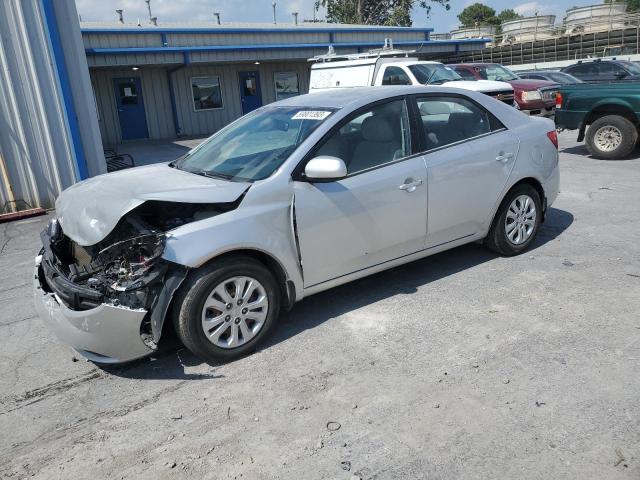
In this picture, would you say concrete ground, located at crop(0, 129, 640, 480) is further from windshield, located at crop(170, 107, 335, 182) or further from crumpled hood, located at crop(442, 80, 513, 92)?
crumpled hood, located at crop(442, 80, 513, 92)

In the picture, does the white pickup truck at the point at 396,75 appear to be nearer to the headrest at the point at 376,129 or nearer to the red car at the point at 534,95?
the red car at the point at 534,95

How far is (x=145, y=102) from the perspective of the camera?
19.2 m

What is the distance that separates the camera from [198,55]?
59.3 ft

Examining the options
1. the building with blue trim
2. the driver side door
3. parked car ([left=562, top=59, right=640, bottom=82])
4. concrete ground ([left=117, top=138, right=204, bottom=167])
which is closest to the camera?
the driver side door

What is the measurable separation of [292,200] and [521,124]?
8.84 feet

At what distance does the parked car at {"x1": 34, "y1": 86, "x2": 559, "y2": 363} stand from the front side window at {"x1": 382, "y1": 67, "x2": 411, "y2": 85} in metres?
7.53

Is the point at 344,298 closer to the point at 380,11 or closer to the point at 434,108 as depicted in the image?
the point at 434,108

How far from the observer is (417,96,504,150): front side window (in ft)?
14.6

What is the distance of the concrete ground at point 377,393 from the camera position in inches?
103

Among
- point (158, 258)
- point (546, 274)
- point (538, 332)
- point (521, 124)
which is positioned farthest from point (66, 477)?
point (521, 124)

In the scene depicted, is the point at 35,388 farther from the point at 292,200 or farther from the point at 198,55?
the point at 198,55

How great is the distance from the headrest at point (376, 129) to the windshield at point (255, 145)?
1.06ft

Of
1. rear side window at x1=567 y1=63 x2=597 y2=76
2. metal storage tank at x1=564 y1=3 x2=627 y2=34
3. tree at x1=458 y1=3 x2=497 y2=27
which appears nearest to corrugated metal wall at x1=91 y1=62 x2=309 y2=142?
rear side window at x1=567 y1=63 x2=597 y2=76

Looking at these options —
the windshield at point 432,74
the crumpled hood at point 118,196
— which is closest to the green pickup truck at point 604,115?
the windshield at point 432,74
